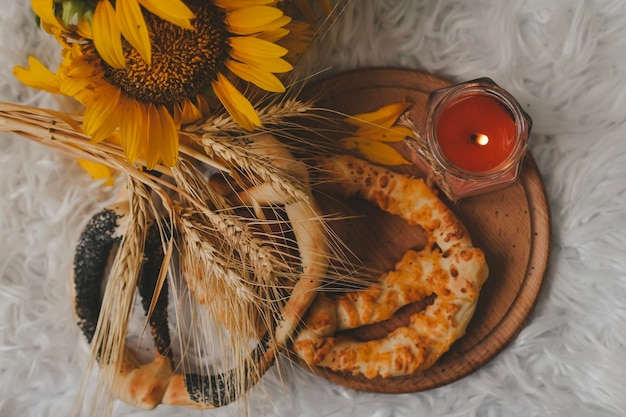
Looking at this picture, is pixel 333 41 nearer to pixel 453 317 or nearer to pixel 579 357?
pixel 453 317

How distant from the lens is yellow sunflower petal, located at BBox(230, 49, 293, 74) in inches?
20.4

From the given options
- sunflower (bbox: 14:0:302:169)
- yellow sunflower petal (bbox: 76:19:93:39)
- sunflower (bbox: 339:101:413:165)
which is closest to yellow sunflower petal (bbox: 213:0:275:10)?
sunflower (bbox: 14:0:302:169)

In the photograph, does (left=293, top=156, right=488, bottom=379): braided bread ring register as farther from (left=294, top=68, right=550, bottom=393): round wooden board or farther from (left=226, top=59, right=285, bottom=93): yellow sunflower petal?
(left=226, top=59, right=285, bottom=93): yellow sunflower petal

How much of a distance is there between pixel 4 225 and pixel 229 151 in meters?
0.34

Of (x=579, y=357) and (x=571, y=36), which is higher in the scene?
(x=571, y=36)

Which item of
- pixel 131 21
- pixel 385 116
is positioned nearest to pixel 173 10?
pixel 131 21

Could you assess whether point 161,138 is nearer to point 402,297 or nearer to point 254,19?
point 254,19

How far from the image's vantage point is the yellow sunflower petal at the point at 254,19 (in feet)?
1.61

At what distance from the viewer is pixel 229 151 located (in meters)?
0.56

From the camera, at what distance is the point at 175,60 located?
523 millimetres

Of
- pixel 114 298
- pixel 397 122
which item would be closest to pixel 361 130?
pixel 397 122

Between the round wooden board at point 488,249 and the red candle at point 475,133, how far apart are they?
0.17 feet

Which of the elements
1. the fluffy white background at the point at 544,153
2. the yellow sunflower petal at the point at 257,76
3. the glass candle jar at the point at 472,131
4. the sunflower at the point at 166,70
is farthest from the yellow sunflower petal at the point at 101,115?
the glass candle jar at the point at 472,131

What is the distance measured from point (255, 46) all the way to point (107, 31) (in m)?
0.12
